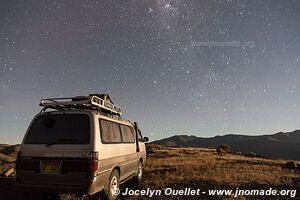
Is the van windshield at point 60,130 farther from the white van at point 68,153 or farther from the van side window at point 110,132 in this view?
the van side window at point 110,132

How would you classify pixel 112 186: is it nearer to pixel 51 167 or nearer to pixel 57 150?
pixel 51 167

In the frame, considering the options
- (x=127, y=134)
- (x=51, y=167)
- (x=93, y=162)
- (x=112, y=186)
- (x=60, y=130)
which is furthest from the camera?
(x=127, y=134)

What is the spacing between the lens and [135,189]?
28.5ft

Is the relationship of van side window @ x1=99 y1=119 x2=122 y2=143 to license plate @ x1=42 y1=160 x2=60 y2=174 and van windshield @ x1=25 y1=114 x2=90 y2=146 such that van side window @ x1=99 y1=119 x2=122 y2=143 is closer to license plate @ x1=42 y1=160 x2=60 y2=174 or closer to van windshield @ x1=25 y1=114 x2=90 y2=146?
van windshield @ x1=25 y1=114 x2=90 y2=146

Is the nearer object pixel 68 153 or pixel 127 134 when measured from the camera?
pixel 68 153

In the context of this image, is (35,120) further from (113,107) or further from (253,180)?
(253,180)

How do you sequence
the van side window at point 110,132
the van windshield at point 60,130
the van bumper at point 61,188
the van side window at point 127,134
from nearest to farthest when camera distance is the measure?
the van bumper at point 61,188 → the van windshield at point 60,130 → the van side window at point 110,132 → the van side window at point 127,134

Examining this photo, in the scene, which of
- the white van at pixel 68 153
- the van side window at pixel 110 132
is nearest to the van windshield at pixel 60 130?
the white van at pixel 68 153

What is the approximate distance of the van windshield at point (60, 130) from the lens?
17.6 ft

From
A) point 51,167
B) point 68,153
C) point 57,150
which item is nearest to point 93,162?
point 68,153

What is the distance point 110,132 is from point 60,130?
52.0 inches

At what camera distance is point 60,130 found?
18.2 feet

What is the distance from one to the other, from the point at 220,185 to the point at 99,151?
5995 millimetres

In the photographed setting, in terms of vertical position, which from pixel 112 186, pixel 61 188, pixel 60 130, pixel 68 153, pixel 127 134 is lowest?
pixel 112 186
